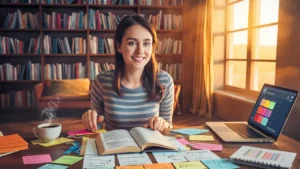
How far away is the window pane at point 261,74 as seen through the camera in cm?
313

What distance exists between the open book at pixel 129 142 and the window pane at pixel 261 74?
2.35m

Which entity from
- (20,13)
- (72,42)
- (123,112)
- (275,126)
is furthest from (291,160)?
(20,13)

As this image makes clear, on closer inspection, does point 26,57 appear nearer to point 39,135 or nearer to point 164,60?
point 164,60

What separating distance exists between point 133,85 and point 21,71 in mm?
3518

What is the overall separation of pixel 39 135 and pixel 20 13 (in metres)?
3.77

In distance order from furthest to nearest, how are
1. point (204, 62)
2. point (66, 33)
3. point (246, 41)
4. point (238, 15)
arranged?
point (66, 33), point (204, 62), point (238, 15), point (246, 41)

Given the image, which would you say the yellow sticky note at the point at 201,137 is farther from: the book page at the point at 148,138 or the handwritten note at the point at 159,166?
the handwritten note at the point at 159,166

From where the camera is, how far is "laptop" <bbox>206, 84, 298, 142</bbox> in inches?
44.9

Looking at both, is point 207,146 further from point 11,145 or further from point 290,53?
point 290,53

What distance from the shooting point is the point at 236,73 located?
3982 millimetres

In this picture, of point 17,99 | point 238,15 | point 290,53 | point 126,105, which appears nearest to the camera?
point 126,105


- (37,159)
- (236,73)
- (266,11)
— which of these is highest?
(266,11)

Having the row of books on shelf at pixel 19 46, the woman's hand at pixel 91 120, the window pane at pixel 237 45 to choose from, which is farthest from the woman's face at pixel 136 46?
the row of books on shelf at pixel 19 46

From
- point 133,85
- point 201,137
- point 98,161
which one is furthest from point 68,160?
point 133,85
